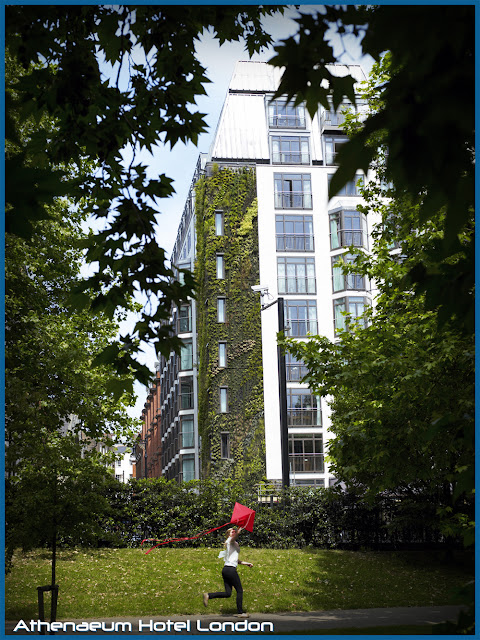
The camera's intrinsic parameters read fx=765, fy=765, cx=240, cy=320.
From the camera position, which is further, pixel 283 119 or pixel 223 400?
pixel 283 119

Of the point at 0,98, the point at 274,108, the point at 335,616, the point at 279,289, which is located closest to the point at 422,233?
the point at 335,616

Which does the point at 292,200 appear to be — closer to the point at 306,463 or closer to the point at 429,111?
the point at 306,463

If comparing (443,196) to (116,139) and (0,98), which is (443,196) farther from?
(116,139)

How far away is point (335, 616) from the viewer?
14516mm

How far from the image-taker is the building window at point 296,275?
47.5m

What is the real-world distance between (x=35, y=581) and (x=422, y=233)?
10996mm

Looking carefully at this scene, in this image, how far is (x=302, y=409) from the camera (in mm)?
45406

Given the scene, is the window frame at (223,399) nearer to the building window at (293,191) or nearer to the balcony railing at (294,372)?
the balcony railing at (294,372)

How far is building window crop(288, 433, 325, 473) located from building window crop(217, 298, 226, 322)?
8.32 metres

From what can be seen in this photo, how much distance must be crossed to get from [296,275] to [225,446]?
11.5 metres

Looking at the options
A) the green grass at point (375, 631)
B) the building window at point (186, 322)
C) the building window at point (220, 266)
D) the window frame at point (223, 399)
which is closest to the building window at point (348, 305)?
the building window at point (220, 266)

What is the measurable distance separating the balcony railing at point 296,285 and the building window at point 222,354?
16.2 ft

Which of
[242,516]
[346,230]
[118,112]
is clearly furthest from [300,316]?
[118,112]

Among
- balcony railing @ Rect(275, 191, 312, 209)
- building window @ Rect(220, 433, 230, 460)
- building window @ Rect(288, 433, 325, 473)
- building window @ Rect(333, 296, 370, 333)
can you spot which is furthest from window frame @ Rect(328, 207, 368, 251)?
building window @ Rect(220, 433, 230, 460)
